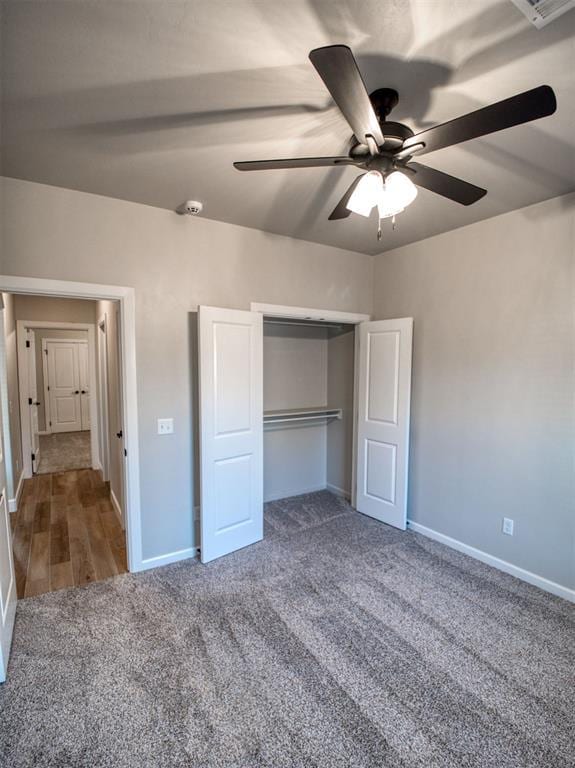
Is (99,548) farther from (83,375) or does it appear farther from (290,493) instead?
(83,375)

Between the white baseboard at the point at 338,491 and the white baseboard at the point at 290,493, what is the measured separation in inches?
2.9

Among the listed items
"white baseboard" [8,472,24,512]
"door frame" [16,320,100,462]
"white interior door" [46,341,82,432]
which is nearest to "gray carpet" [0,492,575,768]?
"white baseboard" [8,472,24,512]

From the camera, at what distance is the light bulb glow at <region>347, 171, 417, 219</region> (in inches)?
59.1

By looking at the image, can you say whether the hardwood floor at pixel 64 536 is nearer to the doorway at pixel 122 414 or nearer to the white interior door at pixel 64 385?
the doorway at pixel 122 414

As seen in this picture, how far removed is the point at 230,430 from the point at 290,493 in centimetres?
169

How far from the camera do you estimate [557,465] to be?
2.51m

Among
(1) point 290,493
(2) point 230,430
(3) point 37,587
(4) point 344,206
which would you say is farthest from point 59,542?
(4) point 344,206

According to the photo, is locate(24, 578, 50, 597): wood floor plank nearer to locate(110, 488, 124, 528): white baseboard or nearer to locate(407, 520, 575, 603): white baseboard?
locate(110, 488, 124, 528): white baseboard

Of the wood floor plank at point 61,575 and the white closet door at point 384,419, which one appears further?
the white closet door at point 384,419

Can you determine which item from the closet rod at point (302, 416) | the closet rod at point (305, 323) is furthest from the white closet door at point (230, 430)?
the closet rod at point (305, 323)

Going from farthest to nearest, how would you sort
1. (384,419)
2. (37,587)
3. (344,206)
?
(384,419) → (37,587) → (344,206)

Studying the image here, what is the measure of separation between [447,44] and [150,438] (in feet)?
8.95

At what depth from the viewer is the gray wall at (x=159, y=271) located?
235 cm

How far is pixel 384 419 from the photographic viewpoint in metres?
3.57
